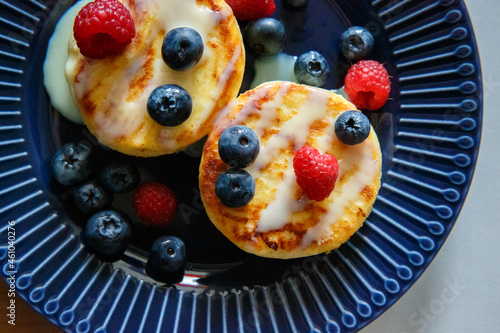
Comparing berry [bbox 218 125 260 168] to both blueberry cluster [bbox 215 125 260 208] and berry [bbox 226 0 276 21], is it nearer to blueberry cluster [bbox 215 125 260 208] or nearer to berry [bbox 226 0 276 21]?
blueberry cluster [bbox 215 125 260 208]

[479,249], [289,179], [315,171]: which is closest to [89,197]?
[289,179]

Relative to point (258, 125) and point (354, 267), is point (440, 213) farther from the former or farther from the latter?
point (258, 125)

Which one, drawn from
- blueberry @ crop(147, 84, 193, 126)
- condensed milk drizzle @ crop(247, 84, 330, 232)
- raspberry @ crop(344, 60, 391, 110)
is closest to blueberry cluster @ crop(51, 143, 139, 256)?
blueberry @ crop(147, 84, 193, 126)

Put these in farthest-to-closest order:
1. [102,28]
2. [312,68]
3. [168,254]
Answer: [312,68]
[168,254]
[102,28]

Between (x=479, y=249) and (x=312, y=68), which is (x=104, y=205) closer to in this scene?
(x=312, y=68)

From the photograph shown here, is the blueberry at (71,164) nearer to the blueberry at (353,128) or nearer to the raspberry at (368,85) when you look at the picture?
the blueberry at (353,128)
